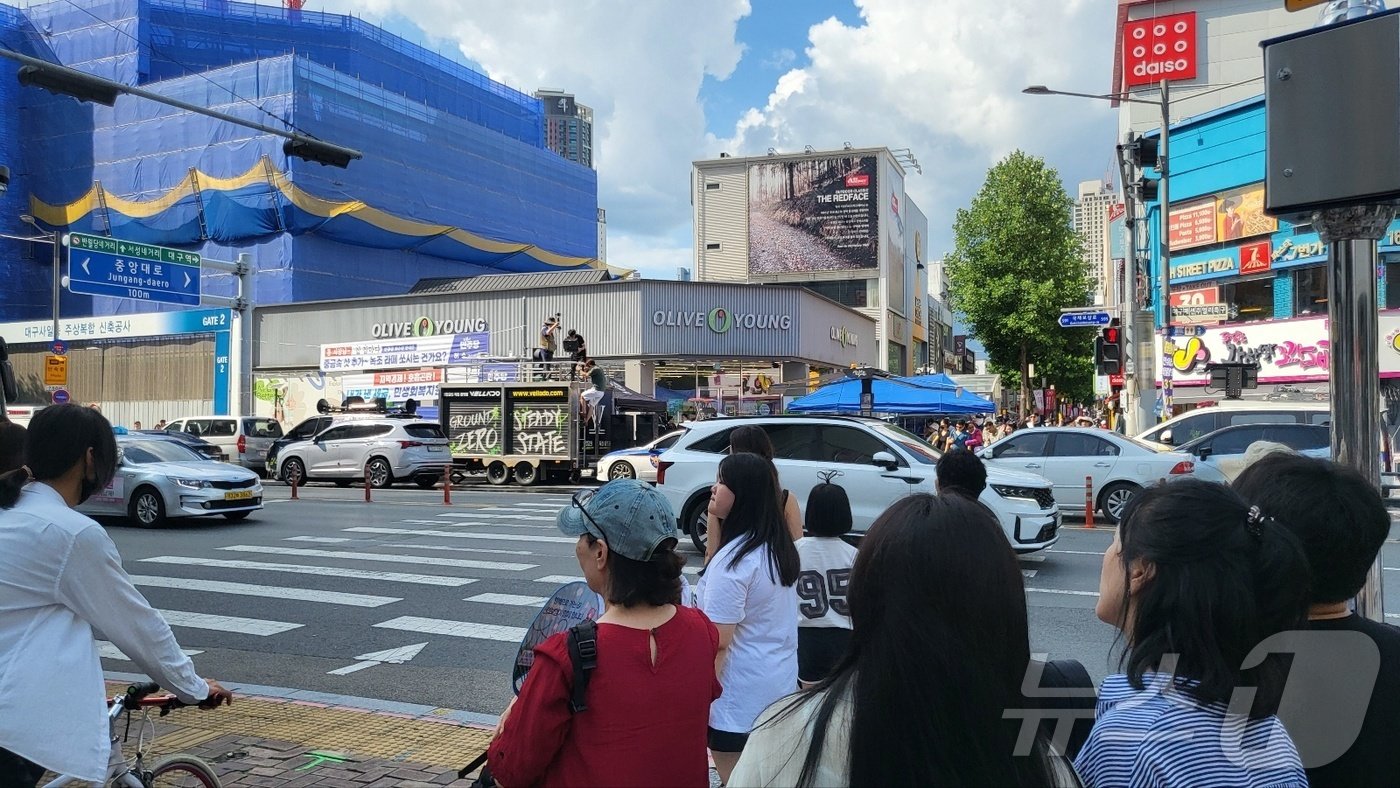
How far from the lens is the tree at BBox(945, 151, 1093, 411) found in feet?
141

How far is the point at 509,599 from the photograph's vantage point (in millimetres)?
10078

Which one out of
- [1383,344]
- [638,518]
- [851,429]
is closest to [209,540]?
[851,429]

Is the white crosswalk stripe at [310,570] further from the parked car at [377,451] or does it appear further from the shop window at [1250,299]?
the shop window at [1250,299]

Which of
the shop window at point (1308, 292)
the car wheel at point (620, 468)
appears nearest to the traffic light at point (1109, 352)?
the car wheel at point (620, 468)

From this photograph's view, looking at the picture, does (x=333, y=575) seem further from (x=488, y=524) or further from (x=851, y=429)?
(x=851, y=429)

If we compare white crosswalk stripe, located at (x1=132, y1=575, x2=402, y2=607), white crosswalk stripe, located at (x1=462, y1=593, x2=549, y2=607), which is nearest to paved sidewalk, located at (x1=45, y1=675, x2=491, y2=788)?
white crosswalk stripe, located at (x1=462, y1=593, x2=549, y2=607)

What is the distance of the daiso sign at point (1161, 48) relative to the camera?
120ft

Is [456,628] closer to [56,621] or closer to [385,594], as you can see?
[385,594]

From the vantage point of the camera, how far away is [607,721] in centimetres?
237

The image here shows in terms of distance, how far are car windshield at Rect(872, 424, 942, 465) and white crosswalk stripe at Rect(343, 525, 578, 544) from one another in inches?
172

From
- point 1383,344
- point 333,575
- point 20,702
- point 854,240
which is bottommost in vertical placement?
point 333,575

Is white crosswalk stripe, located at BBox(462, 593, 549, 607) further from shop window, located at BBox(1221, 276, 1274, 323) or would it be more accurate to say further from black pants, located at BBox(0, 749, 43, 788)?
shop window, located at BBox(1221, 276, 1274, 323)

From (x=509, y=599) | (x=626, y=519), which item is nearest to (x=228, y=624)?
(x=509, y=599)

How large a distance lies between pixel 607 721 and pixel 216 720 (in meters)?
4.66
